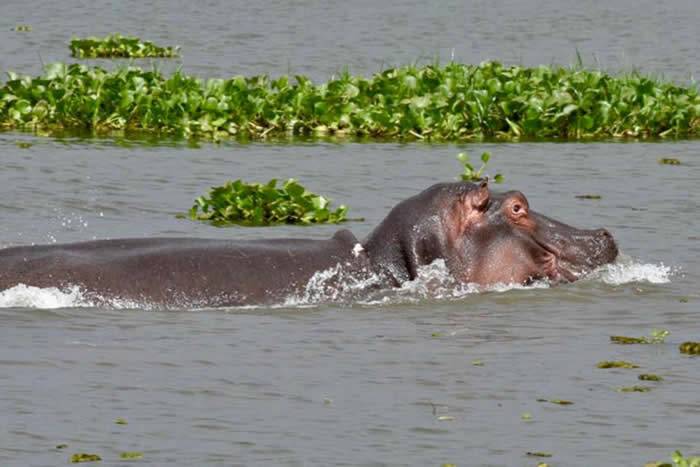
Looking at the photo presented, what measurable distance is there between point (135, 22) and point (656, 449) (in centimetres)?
2527

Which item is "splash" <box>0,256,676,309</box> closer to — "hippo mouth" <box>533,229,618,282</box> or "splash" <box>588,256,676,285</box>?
"hippo mouth" <box>533,229,618,282</box>

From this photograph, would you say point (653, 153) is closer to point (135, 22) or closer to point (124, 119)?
point (124, 119)

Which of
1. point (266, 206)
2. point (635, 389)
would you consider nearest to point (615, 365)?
point (635, 389)

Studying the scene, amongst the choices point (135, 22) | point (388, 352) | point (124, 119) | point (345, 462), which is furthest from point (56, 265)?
point (135, 22)

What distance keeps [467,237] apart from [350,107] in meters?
7.91

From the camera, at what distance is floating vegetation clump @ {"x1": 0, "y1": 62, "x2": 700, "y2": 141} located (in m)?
16.8

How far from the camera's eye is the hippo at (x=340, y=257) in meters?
8.61

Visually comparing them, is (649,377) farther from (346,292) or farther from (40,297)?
(40,297)

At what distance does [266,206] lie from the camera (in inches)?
488

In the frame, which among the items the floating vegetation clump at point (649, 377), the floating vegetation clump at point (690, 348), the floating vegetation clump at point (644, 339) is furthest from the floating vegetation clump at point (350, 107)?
the floating vegetation clump at point (649, 377)

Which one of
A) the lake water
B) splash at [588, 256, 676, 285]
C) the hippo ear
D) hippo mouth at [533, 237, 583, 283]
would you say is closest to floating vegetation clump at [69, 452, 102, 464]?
the lake water

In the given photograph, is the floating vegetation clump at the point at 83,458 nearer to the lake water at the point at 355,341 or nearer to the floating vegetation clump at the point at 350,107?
the lake water at the point at 355,341

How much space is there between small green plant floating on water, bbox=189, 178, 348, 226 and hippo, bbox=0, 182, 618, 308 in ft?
9.65

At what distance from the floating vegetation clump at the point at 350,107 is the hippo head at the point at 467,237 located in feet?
24.6
